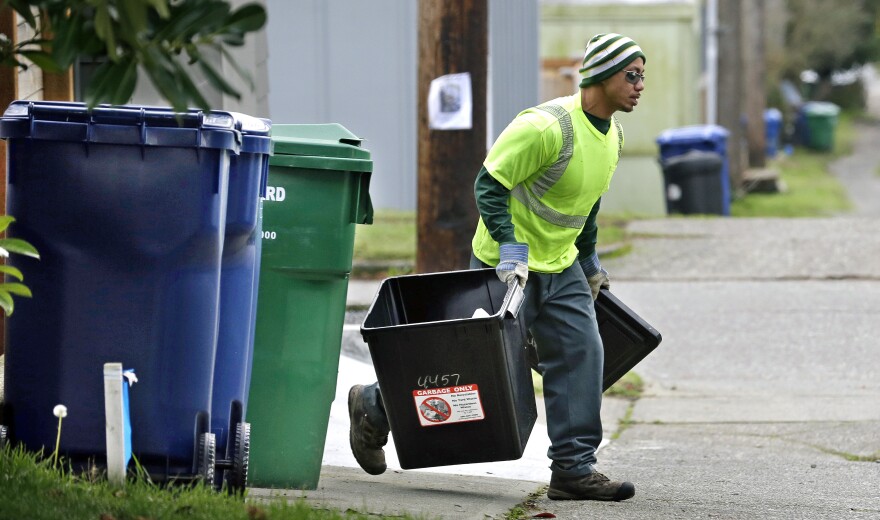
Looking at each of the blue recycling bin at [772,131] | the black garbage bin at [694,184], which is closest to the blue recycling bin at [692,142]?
the black garbage bin at [694,184]

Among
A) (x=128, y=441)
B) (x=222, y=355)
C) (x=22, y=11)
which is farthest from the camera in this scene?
(x=222, y=355)

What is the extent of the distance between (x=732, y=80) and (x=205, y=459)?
2251cm

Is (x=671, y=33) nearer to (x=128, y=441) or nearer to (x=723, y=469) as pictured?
(x=723, y=469)

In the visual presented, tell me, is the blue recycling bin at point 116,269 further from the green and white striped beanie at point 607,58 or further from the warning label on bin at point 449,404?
the green and white striped beanie at point 607,58

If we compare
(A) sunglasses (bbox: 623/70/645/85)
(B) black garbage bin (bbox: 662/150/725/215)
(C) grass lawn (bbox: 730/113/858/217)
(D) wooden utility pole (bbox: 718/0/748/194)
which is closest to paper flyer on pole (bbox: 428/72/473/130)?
(A) sunglasses (bbox: 623/70/645/85)

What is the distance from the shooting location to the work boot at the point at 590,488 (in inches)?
203

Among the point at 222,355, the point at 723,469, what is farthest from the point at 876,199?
the point at 222,355

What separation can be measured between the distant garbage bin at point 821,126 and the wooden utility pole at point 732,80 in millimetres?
15995

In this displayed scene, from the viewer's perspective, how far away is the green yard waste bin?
5129 mm

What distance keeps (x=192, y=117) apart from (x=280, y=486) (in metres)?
1.55

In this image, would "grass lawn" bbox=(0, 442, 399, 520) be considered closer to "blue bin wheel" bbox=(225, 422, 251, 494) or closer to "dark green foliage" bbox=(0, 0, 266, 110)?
"blue bin wheel" bbox=(225, 422, 251, 494)

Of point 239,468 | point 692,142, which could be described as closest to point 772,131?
point 692,142

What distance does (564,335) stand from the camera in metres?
5.27

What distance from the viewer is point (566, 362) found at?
5266mm
